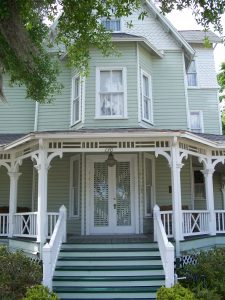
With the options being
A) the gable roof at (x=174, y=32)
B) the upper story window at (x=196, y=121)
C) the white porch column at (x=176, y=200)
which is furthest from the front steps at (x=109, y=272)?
the upper story window at (x=196, y=121)

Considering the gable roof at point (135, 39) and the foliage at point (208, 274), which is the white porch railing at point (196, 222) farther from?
the gable roof at point (135, 39)

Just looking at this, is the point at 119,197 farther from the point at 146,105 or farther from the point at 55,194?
the point at 146,105

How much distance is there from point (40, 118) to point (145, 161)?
14.6ft

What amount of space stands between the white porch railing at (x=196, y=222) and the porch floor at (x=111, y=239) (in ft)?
3.69

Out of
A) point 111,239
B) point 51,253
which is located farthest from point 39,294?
point 111,239

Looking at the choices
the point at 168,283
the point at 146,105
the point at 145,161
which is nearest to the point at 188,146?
the point at 145,161

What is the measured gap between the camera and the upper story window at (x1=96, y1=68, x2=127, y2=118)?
1421 cm

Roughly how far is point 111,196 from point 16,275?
482 cm

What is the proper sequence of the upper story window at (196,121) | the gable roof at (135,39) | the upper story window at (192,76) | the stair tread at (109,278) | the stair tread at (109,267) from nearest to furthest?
the stair tread at (109,278)
the stair tread at (109,267)
the gable roof at (135,39)
the upper story window at (196,121)
the upper story window at (192,76)

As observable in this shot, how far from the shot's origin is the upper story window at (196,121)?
66.5 feet

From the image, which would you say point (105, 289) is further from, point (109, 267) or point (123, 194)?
point (123, 194)

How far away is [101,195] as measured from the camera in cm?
1352

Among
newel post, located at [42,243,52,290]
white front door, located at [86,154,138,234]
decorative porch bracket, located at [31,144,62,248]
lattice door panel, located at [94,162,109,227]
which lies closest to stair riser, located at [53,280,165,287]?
newel post, located at [42,243,52,290]

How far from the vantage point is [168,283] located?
9.22 m
